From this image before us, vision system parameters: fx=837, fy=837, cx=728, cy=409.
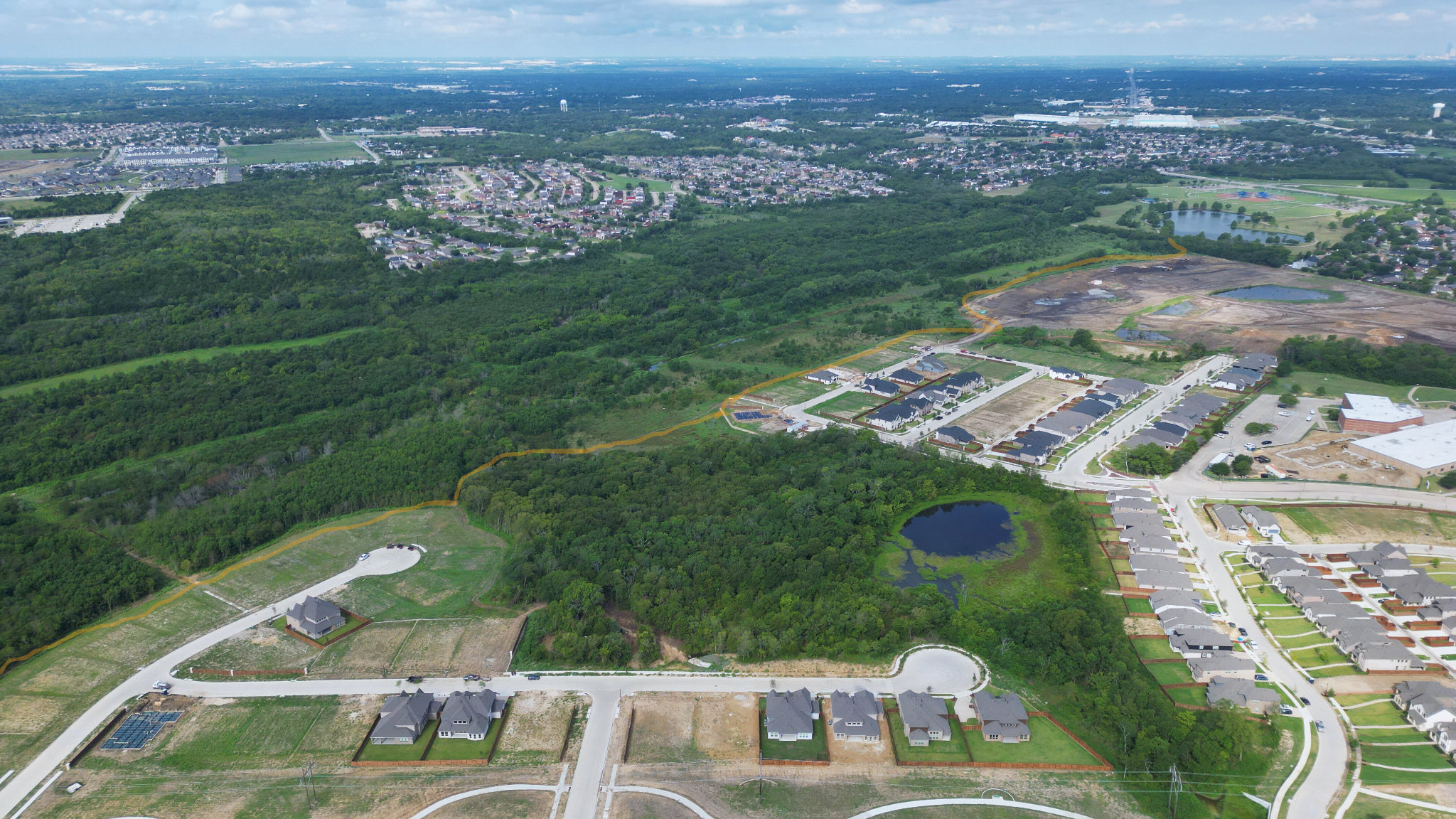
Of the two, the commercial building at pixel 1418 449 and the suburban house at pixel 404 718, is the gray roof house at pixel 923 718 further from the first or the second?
the commercial building at pixel 1418 449

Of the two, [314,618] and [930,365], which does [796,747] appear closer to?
[314,618]

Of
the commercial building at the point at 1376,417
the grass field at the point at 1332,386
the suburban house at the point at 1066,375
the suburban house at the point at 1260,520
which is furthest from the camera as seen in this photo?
the suburban house at the point at 1066,375

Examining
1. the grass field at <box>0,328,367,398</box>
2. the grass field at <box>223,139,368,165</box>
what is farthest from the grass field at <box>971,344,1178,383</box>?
the grass field at <box>223,139,368,165</box>

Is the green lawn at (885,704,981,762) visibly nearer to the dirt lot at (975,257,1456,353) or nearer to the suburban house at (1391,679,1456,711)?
the suburban house at (1391,679,1456,711)

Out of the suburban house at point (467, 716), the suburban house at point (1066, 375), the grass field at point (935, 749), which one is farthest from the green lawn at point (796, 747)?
the suburban house at point (1066, 375)

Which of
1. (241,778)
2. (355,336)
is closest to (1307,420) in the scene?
(241,778)

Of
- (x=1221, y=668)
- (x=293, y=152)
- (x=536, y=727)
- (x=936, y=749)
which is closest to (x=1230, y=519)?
(x=1221, y=668)
